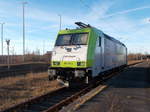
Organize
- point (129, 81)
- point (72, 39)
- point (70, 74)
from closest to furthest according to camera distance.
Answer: point (70, 74) → point (72, 39) → point (129, 81)

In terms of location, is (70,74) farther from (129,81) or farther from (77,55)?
(129,81)

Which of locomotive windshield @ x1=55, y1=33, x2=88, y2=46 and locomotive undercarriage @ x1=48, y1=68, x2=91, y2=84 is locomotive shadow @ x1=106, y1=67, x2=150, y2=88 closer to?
locomotive undercarriage @ x1=48, y1=68, x2=91, y2=84

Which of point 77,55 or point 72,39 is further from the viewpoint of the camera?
point 72,39

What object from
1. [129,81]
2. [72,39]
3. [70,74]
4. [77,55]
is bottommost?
[129,81]

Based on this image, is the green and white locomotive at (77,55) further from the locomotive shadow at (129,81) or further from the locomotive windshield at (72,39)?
the locomotive shadow at (129,81)

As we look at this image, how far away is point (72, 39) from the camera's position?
38.7 feet

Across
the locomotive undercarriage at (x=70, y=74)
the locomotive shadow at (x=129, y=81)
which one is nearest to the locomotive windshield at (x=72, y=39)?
the locomotive undercarriage at (x=70, y=74)

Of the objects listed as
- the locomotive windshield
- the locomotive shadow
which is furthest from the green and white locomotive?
the locomotive shadow

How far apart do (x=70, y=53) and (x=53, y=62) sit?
3.67ft

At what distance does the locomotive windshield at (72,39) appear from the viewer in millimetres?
11430

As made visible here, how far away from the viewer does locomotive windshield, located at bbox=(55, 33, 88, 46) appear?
37.5 ft

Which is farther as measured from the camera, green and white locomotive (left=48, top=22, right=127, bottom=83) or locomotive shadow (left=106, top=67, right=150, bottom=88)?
locomotive shadow (left=106, top=67, right=150, bottom=88)

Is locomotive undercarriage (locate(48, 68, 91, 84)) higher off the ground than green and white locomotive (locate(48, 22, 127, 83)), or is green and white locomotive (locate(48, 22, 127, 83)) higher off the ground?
green and white locomotive (locate(48, 22, 127, 83))

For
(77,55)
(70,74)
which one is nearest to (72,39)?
(77,55)
